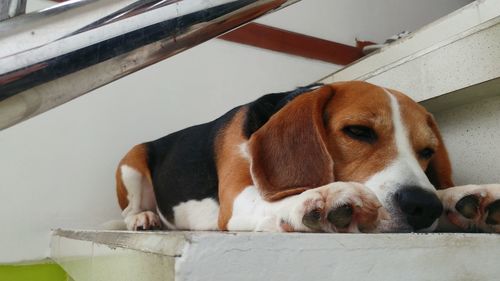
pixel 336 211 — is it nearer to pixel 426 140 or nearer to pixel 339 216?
pixel 339 216

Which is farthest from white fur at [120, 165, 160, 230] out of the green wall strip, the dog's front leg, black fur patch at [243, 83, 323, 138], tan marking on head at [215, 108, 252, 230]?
the dog's front leg

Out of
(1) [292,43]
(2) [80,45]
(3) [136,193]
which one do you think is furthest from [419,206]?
(1) [292,43]

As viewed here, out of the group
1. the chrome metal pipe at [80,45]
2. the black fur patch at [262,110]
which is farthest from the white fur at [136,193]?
the chrome metal pipe at [80,45]

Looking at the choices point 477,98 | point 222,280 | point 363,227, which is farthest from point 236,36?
point 222,280

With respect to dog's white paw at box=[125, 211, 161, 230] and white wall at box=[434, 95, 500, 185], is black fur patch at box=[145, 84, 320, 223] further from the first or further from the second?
white wall at box=[434, 95, 500, 185]

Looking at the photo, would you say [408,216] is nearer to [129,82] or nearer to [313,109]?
[313,109]

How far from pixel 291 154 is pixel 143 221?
92 centimetres

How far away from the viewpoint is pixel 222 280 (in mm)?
475

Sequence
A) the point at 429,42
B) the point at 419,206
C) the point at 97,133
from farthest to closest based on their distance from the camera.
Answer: the point at 97,133 < the point at 429,42 < the point at 419,206

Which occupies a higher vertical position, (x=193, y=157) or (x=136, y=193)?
(x=193, y=157)

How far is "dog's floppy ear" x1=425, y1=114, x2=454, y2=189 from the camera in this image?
1.19 m

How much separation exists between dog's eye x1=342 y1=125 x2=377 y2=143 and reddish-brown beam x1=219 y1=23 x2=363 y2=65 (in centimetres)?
140

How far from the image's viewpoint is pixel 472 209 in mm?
854

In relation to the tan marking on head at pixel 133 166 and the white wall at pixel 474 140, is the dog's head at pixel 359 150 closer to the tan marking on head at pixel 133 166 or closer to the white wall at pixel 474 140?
the white wall at pixel 474 140
